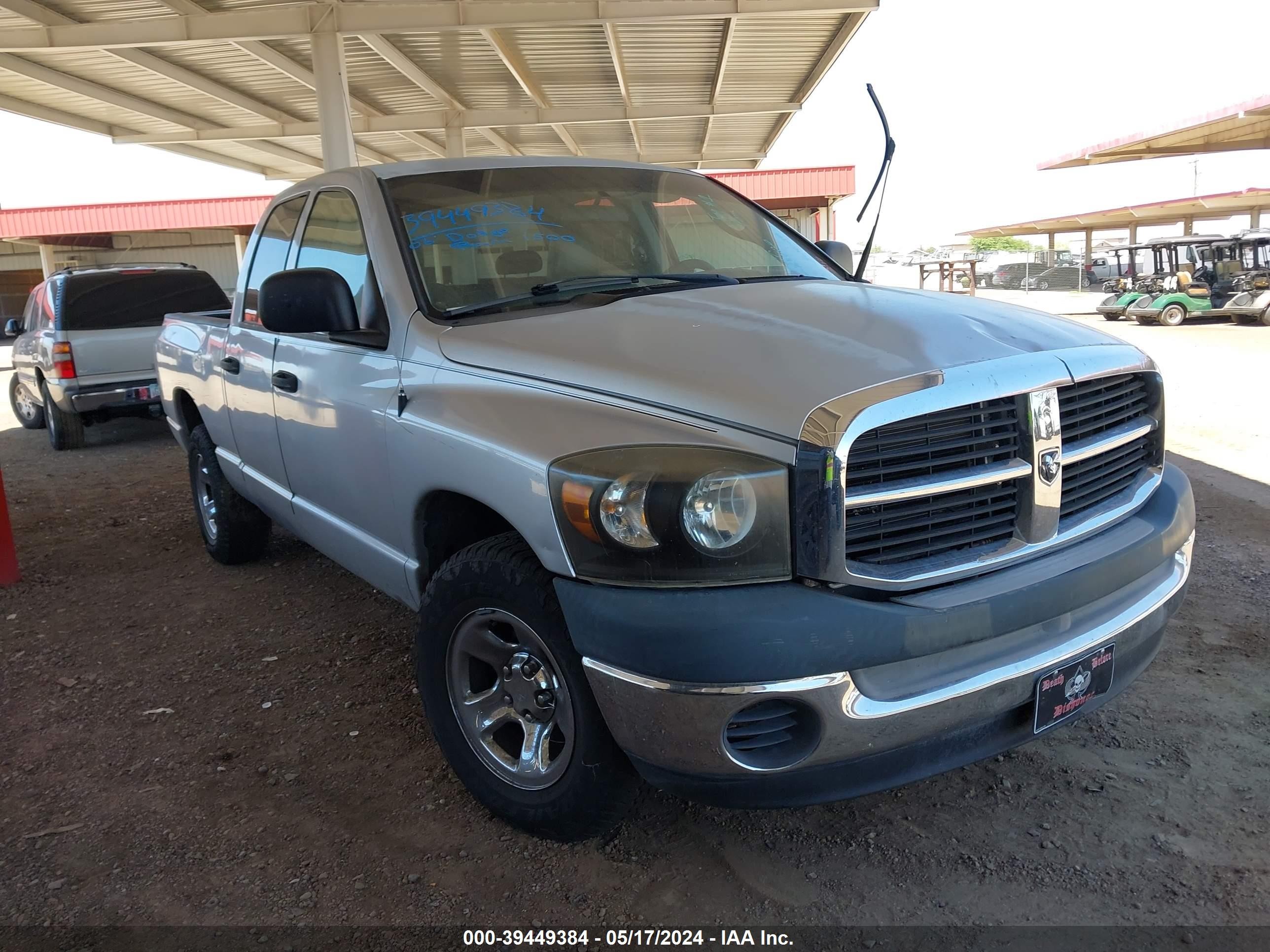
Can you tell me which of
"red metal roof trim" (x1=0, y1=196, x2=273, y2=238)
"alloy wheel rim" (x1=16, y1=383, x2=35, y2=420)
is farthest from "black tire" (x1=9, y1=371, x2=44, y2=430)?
"red metal roof trim" (x1=0, y1=196, x2=273, y2=238)

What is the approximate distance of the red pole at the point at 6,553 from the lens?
5203mm

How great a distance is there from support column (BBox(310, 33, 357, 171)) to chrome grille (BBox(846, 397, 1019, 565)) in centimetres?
1190

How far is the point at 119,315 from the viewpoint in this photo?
32.6ft

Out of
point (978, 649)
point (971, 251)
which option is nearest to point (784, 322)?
point (978, 649)

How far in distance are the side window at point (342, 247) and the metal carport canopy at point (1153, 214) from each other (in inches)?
1655

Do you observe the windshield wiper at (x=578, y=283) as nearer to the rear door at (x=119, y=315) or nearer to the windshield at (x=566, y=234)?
the windshield at (x=566, y=234)

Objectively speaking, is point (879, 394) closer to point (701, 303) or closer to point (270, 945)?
point (701, 303)

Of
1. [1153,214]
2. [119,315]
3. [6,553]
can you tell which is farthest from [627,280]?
[1153,214]

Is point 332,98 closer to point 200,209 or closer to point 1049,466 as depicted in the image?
point 1049,466

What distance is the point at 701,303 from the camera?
2.85 meters

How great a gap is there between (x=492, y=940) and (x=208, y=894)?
2.67 ft

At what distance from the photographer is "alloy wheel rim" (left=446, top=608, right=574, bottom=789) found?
8.05 feet

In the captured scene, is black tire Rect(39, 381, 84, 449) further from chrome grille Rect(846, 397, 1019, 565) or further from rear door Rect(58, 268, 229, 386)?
chrome grille Rect(846, 397, 1019, 565)

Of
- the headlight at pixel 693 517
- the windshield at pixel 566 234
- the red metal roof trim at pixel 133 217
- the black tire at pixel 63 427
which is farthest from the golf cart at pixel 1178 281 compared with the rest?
the red metal roof trim at pixel 133 217
